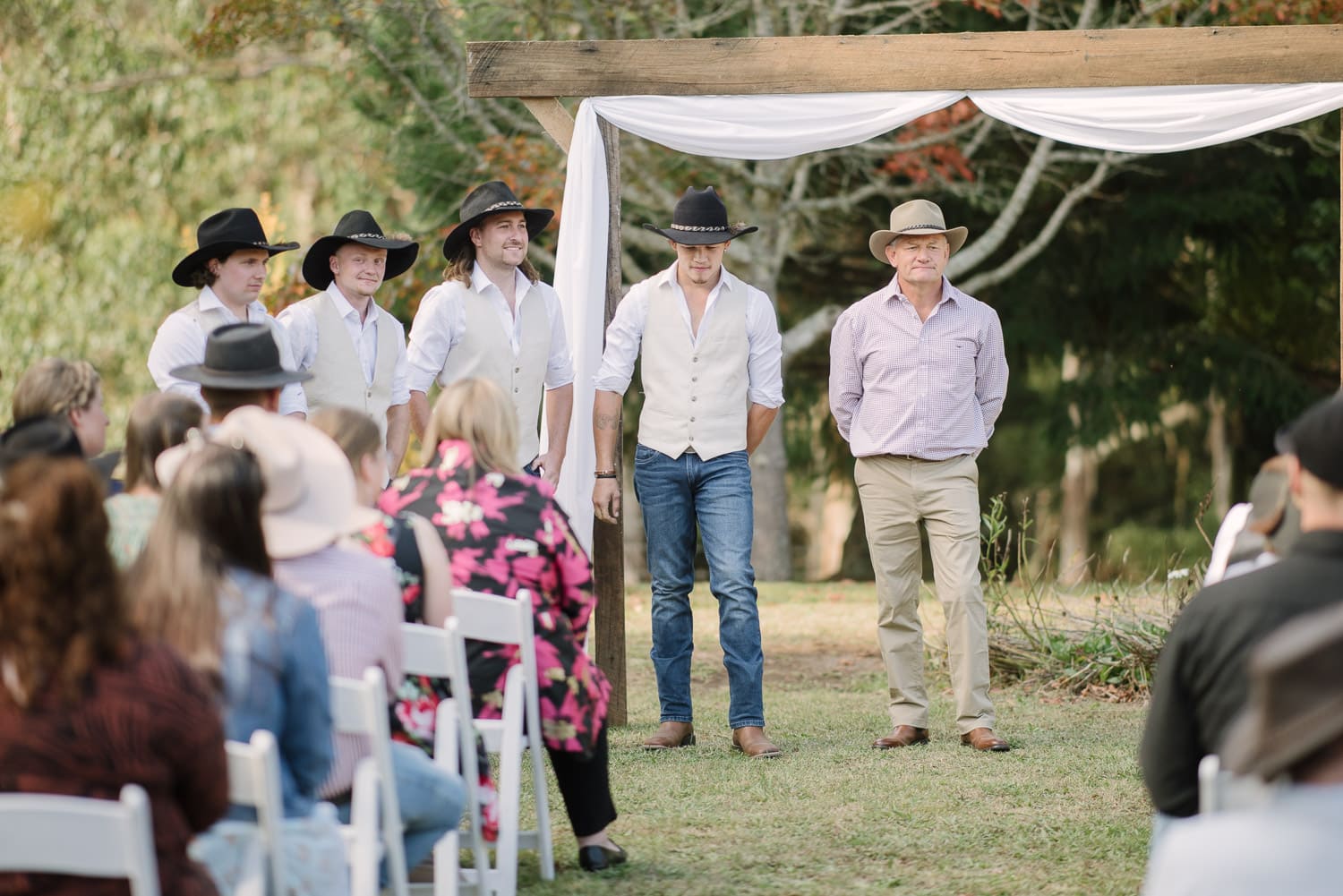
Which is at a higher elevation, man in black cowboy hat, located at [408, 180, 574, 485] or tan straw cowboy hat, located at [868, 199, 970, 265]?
tan straw cowboy hat, located at [868, 199, 970, 265]

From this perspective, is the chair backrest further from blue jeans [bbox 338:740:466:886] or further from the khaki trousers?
the khaki trousers

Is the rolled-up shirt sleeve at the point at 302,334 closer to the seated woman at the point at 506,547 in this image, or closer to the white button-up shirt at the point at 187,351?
the white button-up shirt at the point at 187,351

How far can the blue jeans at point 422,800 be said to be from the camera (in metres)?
3.39

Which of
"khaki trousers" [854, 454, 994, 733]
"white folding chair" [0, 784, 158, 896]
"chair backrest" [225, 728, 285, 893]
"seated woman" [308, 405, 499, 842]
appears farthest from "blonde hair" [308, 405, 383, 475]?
"khaki trousers" [854, 454, 994, 733]

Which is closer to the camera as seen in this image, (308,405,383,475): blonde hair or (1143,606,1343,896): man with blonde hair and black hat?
(1143,606,1343,896): man with blonde hair and black hat

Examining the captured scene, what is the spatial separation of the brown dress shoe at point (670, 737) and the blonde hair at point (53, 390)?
2.43m

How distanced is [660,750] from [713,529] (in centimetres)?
81

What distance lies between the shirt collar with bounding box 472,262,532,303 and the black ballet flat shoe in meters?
2.38

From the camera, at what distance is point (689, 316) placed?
5996 millimetres

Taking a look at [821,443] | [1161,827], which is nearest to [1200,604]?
[1161,827]

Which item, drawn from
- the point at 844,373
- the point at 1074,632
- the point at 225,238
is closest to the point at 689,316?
the point at 844,373

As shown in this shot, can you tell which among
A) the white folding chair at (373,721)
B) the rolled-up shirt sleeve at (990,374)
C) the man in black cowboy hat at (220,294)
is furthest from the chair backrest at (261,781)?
the rolled-up shirt sleeve at (990,374)

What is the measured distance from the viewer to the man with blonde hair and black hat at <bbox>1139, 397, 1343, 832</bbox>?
262 cm

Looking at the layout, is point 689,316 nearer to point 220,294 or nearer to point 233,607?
point 220,294
